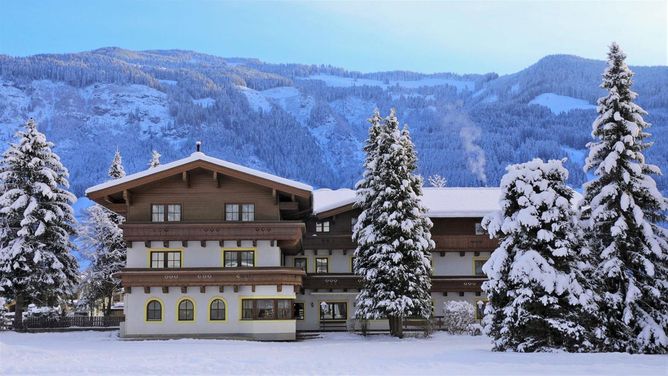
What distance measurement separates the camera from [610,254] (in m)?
31.4

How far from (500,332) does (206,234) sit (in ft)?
62.7

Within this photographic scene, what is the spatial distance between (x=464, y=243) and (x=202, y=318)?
66.8ft

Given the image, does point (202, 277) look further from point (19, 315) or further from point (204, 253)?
point (19, 315)

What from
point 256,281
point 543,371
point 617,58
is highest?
point 617,58

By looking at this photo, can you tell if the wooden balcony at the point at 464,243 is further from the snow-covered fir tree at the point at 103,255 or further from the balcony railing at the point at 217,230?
the snow-covered fir tree at the point at 103,255

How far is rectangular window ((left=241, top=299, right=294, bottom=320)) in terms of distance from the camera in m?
42.7

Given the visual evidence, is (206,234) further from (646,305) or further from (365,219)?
(646,305)

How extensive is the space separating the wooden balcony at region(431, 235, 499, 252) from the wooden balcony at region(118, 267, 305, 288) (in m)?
15.3

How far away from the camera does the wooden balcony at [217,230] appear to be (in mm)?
43000

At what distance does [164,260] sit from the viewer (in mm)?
43750

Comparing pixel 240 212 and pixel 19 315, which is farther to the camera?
pixel 19 315

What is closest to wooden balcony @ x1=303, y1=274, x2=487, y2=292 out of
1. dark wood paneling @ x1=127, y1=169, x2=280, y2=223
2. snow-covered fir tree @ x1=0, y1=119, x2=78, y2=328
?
dark wood paneling @ x1=127, y1=169, x2=280, y2=223

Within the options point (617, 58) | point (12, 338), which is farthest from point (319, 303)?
point (617, 58)

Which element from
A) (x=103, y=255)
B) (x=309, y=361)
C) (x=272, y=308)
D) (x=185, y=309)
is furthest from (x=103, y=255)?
(x=309, y=361)
